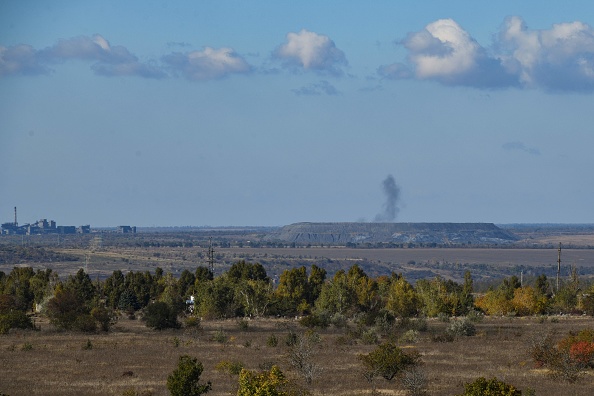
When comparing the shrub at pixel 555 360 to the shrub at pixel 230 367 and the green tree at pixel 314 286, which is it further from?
the green tree at pixel 314 286

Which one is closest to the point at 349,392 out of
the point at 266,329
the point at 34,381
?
the point at 34,381

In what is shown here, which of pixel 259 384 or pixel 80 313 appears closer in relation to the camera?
pixel 259 384

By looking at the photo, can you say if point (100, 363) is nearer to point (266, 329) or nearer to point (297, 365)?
point (297, 365)

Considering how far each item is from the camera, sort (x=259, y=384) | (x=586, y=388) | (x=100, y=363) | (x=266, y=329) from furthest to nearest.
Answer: (x=266, y=329)
(x=100, y=363)
(x=586, y=388)
(x=259, y=384)

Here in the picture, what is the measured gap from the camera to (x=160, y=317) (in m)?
62.6

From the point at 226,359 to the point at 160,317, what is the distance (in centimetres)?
1826

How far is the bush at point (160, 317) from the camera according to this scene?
205 feet

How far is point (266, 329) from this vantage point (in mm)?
65875

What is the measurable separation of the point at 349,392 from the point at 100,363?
14551 mm

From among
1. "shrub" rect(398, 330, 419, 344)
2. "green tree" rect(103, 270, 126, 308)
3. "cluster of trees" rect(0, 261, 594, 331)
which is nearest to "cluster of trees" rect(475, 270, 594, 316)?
"cluster of trees" rect(0, 261, 594, 331)

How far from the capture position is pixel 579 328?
6234cm

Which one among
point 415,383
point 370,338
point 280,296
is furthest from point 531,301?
point 415,383

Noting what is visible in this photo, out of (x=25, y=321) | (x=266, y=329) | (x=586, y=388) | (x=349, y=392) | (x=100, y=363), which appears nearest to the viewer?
(x=349, y=392)

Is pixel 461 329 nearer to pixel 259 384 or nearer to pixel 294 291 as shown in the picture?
pixel 294 291
